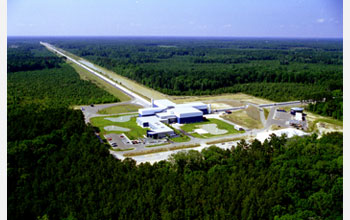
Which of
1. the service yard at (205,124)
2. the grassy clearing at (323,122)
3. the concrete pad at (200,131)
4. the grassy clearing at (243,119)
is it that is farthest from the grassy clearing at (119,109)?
the grassy clearing at (323,122)

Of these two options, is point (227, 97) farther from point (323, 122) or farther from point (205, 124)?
point (323, 122)

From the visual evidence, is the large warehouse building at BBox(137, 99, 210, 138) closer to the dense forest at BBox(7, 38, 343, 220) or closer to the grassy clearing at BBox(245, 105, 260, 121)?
the grassy clearing at BBox(245, 105, 260, 121)

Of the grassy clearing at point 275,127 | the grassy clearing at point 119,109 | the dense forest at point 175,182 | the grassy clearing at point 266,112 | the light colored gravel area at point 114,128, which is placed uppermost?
the dense forest at point 175,182

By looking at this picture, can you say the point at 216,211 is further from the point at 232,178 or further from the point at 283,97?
the point at 283,97

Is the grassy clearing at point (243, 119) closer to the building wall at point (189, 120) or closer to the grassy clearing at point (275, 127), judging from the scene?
the grassy clearing at point (275, 127)

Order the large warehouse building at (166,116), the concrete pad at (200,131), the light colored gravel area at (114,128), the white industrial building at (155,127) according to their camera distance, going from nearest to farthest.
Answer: the white industrial building at (155,127)
the large warehouse building at (166,116)
the concrete pad at (200,131)
the light colored gravel area at (114,128)

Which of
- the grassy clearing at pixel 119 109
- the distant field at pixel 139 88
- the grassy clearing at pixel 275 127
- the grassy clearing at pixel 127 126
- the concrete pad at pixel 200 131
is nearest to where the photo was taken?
the grassy clearing at pixel 127 126

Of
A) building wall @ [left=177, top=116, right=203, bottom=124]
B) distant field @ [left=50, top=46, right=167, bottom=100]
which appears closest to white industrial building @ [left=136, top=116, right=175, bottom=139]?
building wall @ [left=177, top=116, right=203, bottom=124]
